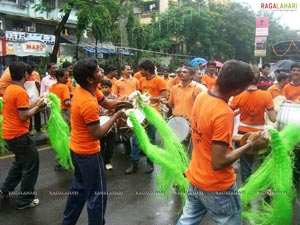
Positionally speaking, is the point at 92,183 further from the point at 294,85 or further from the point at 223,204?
the point at 294,85

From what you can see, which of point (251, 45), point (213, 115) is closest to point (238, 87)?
point (213, 115)

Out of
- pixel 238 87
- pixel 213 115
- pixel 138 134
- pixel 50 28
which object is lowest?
pixel 138 134

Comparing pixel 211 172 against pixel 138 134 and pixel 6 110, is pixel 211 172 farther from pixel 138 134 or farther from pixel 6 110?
pixel 6 110

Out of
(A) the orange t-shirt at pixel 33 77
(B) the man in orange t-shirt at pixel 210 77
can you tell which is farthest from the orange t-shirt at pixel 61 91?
(B) the man in orange t-shirt at pixel 210 77

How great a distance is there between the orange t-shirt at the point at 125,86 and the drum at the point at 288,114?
3.62 m

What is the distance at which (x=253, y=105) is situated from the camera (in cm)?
419

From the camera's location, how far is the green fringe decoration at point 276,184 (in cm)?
263

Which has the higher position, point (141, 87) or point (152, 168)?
point (141, 87)

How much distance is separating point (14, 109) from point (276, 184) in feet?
10.2

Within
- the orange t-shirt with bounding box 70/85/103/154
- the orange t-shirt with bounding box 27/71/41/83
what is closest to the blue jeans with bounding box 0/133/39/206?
the orange t-shirt with bounding box 70/85/103/154

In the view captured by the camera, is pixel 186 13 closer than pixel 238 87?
No

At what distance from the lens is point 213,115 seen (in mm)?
2225

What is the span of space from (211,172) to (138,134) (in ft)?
4.23

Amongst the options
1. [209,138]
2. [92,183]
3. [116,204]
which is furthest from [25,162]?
[209,138]
